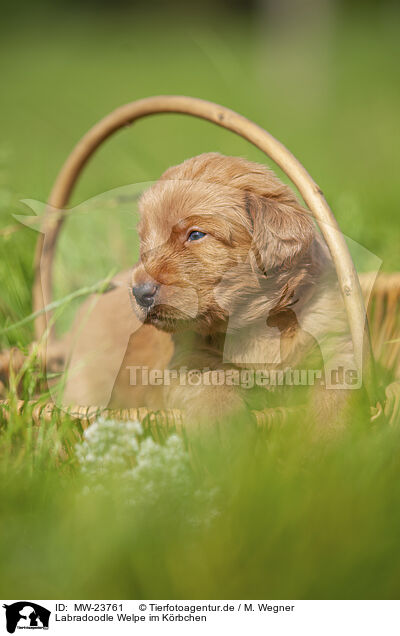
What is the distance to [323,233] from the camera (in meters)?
1.72

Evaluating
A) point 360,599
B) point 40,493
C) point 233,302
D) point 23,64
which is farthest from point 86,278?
point 23,64

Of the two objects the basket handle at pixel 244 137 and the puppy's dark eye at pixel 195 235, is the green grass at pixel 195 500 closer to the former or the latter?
the basket handle at pixel 244 137

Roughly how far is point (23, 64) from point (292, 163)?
1305 centimetres

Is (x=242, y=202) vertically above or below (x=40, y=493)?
above

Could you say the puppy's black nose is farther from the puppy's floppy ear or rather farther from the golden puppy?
the puppy's floppy ear

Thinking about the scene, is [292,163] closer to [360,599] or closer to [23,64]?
[360,599]

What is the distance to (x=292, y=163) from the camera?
5.83ft

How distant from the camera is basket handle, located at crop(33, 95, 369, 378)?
1685mm

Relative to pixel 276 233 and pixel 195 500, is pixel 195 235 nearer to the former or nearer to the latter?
pixel 276 233

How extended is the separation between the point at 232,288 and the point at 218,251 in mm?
110
